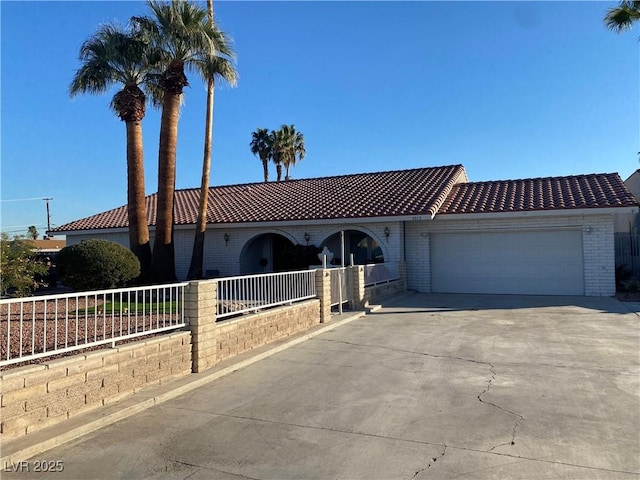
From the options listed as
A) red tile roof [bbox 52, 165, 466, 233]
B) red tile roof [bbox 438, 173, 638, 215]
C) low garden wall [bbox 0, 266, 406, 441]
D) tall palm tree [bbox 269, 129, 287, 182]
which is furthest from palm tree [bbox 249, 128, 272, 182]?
low garden wall [bbox 0, 266, 406, 441]

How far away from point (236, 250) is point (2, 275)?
1302cm

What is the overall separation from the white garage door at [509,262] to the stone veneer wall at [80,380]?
1390 centimetres

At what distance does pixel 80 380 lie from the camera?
17.2 ft

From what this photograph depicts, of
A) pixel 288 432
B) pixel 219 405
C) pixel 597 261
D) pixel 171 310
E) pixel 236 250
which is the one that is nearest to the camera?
pixel 288 432

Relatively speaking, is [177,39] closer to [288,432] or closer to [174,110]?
[174,110]

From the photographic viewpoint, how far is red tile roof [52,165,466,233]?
19594 millimetres

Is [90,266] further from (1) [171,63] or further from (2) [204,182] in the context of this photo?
(1) [171,63]

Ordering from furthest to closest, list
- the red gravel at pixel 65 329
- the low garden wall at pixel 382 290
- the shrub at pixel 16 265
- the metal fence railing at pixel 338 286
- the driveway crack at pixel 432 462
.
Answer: the low garden wall at pixel 382 290 → the metal fence railing at pixel 338 286 → the shrub at pixel 16 265 → the red gravel at pixel 65 329 → the driveway crack at pixel 432 462

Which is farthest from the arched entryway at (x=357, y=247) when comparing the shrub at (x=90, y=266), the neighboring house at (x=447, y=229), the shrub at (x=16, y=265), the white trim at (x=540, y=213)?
the shrub at (x=16, y=265)

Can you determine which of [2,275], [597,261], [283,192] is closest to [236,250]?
[283,192]

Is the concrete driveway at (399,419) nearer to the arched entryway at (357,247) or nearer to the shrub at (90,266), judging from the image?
the shrub at (90,266)

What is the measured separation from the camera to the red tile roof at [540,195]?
16688mm

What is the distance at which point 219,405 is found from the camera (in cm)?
588

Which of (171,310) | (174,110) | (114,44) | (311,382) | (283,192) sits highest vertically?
(114,44)
